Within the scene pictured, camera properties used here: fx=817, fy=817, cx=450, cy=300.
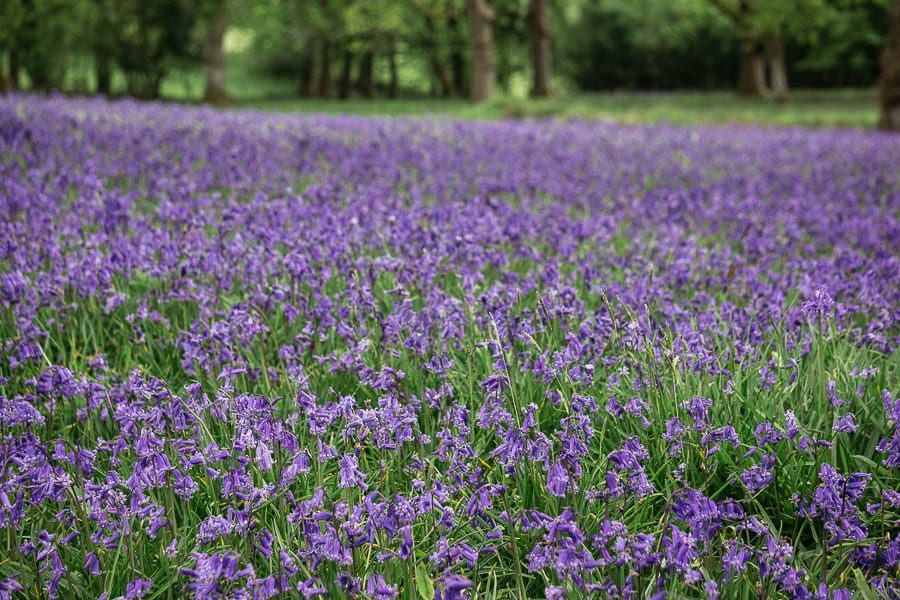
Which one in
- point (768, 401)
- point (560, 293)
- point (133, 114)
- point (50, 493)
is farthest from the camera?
point (133, 114)

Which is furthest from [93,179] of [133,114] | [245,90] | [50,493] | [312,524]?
[245,90]

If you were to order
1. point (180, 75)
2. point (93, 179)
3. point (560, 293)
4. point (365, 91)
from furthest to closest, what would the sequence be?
point (365, 91)
point (180, 75)
point (93, 179)
point (560, 293)

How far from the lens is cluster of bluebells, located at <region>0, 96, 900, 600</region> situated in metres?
2.04

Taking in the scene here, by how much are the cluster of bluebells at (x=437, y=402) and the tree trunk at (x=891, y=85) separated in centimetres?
1095

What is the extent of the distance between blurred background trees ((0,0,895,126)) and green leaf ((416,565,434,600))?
1710cm

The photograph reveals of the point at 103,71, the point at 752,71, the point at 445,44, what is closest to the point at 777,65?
the point at 752,71

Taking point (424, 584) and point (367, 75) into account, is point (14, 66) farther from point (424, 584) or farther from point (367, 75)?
point (424, 584)

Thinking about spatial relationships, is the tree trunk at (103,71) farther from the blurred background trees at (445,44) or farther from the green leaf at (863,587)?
the green leaf at (863,587)

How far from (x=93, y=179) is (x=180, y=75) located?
30220mm

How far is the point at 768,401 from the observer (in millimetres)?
2906

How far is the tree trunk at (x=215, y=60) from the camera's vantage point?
94.0 feet

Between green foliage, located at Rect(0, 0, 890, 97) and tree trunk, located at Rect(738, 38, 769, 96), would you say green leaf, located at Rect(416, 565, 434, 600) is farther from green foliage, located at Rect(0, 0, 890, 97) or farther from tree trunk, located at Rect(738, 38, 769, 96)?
tree trunk, located at Rect(738, 38, 769, 96)

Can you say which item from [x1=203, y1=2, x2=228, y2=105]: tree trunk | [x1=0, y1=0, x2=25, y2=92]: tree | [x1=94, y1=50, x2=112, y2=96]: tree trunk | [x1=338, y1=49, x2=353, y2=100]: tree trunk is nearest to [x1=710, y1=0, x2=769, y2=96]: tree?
[x1=338, y1=49, x2=353, y2=100]: tree trunk

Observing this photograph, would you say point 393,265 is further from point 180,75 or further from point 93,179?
point 180,75
